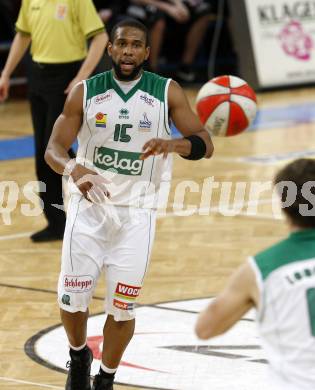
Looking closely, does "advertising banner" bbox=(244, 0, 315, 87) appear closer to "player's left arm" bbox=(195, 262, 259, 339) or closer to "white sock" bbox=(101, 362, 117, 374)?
"white sock" bbox=(101, 362, 117, 374)

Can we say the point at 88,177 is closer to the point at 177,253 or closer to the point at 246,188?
the point at 177,253

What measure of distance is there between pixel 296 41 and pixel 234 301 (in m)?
15.0

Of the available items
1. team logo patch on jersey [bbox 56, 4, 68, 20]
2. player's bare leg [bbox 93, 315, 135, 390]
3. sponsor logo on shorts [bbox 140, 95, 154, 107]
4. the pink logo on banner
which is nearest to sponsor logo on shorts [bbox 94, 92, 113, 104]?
sponsor logo on shorts [bbox 140, 95, 154, 107]

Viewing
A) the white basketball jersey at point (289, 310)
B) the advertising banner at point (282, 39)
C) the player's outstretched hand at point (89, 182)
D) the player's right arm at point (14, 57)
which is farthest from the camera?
the advertising banner at point (282, 39)

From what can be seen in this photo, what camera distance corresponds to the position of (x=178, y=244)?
937 cm

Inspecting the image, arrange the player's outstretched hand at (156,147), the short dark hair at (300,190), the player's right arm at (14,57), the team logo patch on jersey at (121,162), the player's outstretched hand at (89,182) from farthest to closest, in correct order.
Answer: the player's right arm at (14,57), the team logo patch on jersey at (121,162), the player's outstretched hand at (89,182), the player's outstretched hand at (156,147), the short dark hair at (300,190)

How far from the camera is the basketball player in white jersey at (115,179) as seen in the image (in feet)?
18.9

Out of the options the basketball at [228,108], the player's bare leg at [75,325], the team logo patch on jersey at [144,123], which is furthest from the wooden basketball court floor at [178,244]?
the team logo patch on jersey at [144,123]

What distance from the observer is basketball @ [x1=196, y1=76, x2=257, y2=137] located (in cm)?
859

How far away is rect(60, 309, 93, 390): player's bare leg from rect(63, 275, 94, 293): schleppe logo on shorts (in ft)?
0.49

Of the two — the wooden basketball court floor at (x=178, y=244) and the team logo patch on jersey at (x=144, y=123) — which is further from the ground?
the team logo patch on jersey at (x=144, y=123)

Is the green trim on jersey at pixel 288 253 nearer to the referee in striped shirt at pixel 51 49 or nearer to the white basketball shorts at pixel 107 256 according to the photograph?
the white basketball shorts at pixel 107 256

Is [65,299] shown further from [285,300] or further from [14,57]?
[14,57]

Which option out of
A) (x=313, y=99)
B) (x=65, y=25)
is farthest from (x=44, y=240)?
(x=313, y=99)
